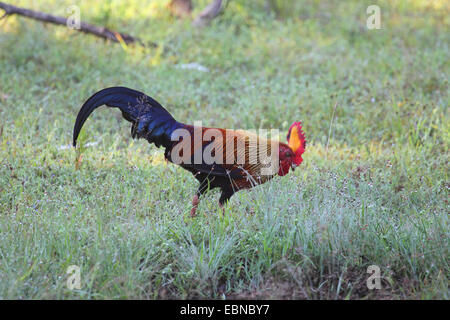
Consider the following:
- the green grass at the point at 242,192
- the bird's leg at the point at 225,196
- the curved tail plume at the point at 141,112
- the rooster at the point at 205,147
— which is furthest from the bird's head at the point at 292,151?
the curved tail plume at the point at 141,112

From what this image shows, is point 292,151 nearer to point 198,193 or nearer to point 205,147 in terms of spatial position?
point 205,147

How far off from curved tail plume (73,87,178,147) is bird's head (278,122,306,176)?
903 millimetres

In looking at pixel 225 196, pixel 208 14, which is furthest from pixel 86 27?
pixel 225 196

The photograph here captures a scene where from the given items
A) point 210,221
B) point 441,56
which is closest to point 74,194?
point 210,221

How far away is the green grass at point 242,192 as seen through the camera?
3.29 meters

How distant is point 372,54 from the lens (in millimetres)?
8062

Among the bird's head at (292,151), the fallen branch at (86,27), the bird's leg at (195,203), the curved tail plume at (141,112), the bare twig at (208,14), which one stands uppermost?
the bare twig at (208,14)

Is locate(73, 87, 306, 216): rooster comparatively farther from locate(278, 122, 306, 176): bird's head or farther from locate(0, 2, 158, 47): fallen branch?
locate(0, 2, 158, 47): fallen branch

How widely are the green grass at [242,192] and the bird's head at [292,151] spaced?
0.17 m

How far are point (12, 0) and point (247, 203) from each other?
6.90 m

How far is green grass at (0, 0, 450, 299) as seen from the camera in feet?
10.8

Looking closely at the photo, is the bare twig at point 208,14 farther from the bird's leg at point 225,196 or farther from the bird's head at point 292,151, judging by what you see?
the bird's leg at point 225,196
